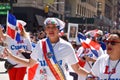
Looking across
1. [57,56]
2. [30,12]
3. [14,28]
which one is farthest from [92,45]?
[30,12]

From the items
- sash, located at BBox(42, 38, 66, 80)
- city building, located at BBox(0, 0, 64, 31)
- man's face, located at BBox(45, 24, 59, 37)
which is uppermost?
man's face, located at BBox(45, 24, 59, 37)

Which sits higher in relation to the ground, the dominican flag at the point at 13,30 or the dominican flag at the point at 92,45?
the dominican flag at the point at 13,30

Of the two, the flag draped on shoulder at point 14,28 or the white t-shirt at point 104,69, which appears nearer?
the white t-shirt at point 104,69

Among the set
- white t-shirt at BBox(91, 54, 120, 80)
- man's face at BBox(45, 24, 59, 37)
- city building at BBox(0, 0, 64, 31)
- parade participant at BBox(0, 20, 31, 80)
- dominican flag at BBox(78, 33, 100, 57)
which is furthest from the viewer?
city building at BBox(0, 0, 64, 31)

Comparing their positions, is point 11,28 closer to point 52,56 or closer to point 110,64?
point 52,56

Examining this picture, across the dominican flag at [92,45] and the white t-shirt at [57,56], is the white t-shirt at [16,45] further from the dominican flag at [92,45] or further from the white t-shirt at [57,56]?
the white t-shirt at [57,56]

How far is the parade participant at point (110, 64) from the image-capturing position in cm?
462

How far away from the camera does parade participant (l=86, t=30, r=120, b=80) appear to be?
4621mm

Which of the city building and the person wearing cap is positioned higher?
the person wearing cap

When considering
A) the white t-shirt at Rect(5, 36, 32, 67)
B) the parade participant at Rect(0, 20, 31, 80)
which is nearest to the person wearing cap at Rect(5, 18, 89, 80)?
the parade participant at Rect(0, 20, 31, 80)

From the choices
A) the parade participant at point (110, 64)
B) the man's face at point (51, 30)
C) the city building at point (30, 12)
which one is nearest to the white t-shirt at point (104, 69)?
the parade participant at point (110, 64)

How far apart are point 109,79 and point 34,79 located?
1.45 meters

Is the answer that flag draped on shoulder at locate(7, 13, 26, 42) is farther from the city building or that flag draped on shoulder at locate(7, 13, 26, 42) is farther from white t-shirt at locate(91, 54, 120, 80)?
the city building

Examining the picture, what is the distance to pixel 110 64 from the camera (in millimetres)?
4656
